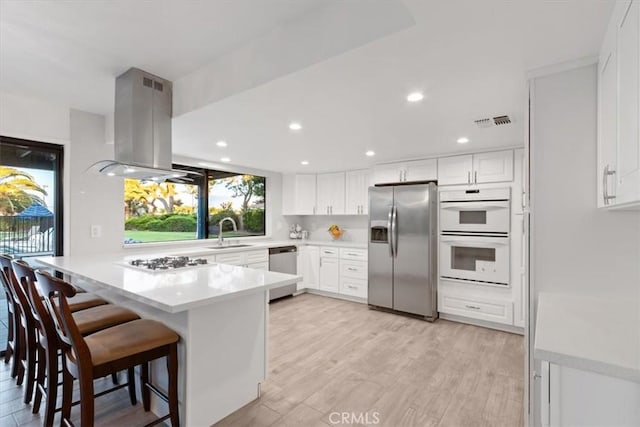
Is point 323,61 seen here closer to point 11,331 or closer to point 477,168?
point 477,168

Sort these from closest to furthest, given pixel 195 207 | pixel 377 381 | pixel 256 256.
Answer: pixel 377 381 < pixel 256 256 < pixel 195 207

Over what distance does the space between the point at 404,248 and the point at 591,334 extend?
9.36 ft

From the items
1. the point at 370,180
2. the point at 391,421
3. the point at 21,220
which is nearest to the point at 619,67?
the point at 391,421

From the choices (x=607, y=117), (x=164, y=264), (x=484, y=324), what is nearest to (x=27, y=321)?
(x=164, y=264)

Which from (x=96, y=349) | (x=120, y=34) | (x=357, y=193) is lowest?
(x=96, y=349)

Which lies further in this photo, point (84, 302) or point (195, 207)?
point (195, 207)

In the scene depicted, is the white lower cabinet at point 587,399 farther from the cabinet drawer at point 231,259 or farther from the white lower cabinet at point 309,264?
the white lower cabinet at point 309,264

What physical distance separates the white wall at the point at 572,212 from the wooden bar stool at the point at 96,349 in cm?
198

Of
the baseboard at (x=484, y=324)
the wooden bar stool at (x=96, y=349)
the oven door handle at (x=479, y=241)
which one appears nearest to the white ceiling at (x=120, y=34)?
the wooden bar stool at (x=96, y=349)

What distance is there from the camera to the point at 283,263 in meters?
A: 4.87

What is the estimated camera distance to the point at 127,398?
2.16 m

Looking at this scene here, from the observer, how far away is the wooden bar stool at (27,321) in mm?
1967

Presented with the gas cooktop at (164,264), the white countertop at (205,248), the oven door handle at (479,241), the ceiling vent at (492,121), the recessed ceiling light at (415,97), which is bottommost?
the white countertop at (205,248)

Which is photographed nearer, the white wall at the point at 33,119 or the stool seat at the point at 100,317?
the stool seat at the point at 100,317
